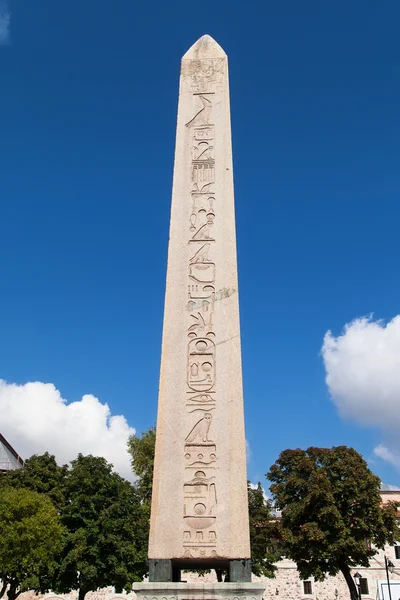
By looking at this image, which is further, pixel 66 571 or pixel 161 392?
pixel 66 571

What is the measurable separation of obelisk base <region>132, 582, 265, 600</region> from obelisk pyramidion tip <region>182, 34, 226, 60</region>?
6099mm

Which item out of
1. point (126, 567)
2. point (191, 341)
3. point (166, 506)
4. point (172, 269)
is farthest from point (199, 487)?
point (126, 567)

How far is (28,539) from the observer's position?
Answer: 1870 cm

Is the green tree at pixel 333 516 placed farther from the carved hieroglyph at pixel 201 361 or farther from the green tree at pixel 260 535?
the carved hieroglyph at pixel 201 361

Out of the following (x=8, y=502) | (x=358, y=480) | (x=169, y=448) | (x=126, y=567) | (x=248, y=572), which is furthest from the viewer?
(x=358, y=480)

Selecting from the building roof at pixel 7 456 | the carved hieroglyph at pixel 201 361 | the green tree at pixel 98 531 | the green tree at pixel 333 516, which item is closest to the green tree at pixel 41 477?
the green tree at pixel 98 531

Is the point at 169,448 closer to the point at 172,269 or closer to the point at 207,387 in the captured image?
the point at 207,387

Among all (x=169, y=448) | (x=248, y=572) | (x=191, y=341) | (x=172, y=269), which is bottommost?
(x=248, y=572)

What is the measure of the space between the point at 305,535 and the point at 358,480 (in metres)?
3.00

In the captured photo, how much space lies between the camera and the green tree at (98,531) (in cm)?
2078

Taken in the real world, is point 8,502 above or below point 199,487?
above

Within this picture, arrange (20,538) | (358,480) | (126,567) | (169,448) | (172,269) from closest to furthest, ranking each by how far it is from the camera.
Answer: (169,448) < (172,269) < (20,538) < (126,567) < (358,480)

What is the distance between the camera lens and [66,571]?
2080 centimetres

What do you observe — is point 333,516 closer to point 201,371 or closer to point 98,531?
point 98,531
